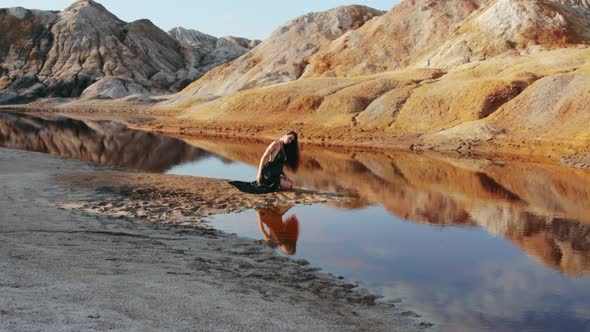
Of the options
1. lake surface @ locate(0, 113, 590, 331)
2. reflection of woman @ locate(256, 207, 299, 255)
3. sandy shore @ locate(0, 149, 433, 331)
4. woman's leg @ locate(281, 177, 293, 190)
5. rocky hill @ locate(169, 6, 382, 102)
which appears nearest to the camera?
sandy shore @ locate(0, 149, 433, 331)

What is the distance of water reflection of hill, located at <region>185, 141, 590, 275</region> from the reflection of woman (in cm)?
355

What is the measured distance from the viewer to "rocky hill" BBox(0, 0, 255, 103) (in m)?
142

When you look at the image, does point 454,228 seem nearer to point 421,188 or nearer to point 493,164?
point 421,188

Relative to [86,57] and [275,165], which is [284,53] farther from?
[275,165]

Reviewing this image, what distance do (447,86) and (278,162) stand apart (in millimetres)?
39279

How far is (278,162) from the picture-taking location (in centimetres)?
2230

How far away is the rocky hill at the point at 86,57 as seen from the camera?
141875mm

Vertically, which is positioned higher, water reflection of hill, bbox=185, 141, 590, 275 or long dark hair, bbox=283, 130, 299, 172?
long dark hair, bbox=283, 130, 299, 172

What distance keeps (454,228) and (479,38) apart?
2877 inches

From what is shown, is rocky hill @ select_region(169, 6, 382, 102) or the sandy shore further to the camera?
rocky hill @ select_region(169, 6, 382, 102)

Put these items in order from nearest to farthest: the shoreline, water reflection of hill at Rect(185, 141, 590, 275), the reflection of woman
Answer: the reflection of woman
water reflection of hill at Rect(185, 141, 590, 275)
the shoreline

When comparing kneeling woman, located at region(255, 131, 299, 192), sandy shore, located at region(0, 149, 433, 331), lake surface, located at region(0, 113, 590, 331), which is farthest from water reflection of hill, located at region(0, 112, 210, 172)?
sandy shore, located at region(0, 149, 433, 331)

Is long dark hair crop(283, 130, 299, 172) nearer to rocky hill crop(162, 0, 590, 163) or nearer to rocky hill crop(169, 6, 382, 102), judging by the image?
rocky hill crop(162, 0, 590, 163)

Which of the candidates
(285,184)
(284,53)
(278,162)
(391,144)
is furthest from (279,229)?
(284,53)
